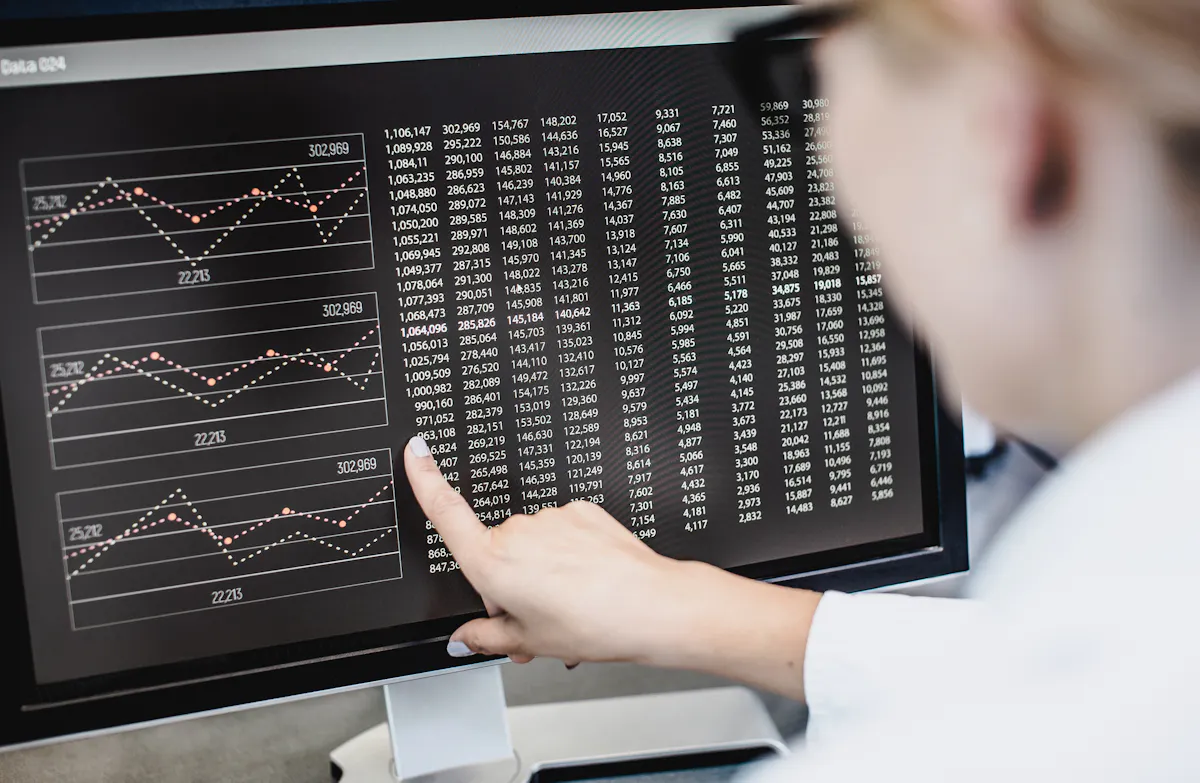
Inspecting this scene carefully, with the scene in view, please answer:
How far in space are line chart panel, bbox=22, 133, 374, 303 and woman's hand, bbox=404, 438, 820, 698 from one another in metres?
0.12

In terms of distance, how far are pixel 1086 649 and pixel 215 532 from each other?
0.40 metres

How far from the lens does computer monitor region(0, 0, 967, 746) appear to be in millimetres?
490

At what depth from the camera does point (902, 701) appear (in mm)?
518

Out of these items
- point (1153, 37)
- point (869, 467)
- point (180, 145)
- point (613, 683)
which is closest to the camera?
point (1153, 37)

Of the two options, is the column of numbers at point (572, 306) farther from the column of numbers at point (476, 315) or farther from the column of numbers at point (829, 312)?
the column of numbers at point (829, 312)

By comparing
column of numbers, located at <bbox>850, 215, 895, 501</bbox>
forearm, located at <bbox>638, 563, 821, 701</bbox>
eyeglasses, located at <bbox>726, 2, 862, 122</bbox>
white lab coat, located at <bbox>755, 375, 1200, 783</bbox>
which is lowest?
forearm, located at <bbox>638, 563, 821, 701</bbox>

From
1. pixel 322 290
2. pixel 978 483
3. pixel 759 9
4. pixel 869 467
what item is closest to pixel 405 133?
pixel 322 290

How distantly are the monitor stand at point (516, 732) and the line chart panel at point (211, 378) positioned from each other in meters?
0.18

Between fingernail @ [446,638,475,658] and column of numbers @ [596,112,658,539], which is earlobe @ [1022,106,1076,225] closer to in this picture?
column of numbers @ [596,112,658,539]

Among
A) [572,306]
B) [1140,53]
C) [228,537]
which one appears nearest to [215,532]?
[228,537]

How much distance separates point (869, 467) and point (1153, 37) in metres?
0.36

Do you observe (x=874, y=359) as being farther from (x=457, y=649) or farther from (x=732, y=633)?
(x=457, y=649)

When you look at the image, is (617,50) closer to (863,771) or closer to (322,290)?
(322,290)

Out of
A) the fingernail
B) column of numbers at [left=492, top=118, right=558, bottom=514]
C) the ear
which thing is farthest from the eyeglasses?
the fingernail
